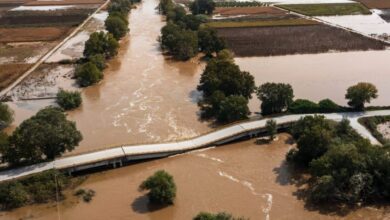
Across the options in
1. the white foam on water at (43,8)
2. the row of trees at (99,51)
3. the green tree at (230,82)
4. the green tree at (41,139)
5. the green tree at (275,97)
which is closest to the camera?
the green tree at (41,139)

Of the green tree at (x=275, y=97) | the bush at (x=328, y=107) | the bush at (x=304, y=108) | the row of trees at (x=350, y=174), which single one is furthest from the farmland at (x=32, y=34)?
the row of trees at (x=350, y=174)

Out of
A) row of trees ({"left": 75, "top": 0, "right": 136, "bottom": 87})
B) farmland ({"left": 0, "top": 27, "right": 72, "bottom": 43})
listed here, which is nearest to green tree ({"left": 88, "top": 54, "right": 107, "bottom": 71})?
row of trees ({"left": 75, "top": 0, "right": 136, "bottom": 87})

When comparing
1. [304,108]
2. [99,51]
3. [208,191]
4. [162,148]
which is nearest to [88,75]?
[99,51]

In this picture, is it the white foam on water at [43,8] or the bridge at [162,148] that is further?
the white foam on water at [43,8]

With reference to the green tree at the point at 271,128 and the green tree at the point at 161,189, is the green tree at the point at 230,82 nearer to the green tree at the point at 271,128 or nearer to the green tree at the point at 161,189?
the green tree at the point at 271,128

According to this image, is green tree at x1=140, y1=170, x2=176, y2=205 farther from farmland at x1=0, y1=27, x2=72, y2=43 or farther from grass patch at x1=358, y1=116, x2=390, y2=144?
farmland at x1=0, y1=27, x2=72, y2=43

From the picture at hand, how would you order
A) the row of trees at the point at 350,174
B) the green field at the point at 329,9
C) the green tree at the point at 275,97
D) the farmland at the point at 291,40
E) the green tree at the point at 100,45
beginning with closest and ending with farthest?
the row of trees at the point at 350,174
the green tree at the point at 275,97
the green tree at the point at 100,45
the farmland at the point at 291,40
the green field at the point at 329,9

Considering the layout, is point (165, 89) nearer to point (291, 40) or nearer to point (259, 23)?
point (291, 40)
